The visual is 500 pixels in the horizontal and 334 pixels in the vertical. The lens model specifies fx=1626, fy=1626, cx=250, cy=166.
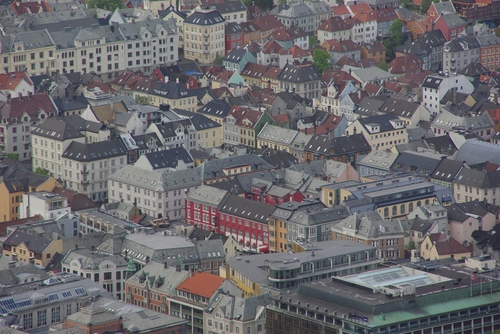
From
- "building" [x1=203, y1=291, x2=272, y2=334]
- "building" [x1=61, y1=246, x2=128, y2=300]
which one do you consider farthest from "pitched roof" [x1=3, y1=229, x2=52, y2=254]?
"building" [x1=203, y1=291, x2=272, y2=334]

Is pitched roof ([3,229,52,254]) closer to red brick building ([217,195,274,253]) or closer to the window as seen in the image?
the window

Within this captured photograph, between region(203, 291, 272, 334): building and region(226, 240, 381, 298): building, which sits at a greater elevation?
region(226, 240, 381, 298): building

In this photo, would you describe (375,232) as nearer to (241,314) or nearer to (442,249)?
(442,249)

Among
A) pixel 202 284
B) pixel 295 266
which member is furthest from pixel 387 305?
pixel 202 284

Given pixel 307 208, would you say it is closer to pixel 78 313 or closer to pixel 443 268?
pixel 443 268

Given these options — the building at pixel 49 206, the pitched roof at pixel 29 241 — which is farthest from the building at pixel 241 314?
the building at pixel 49 206
